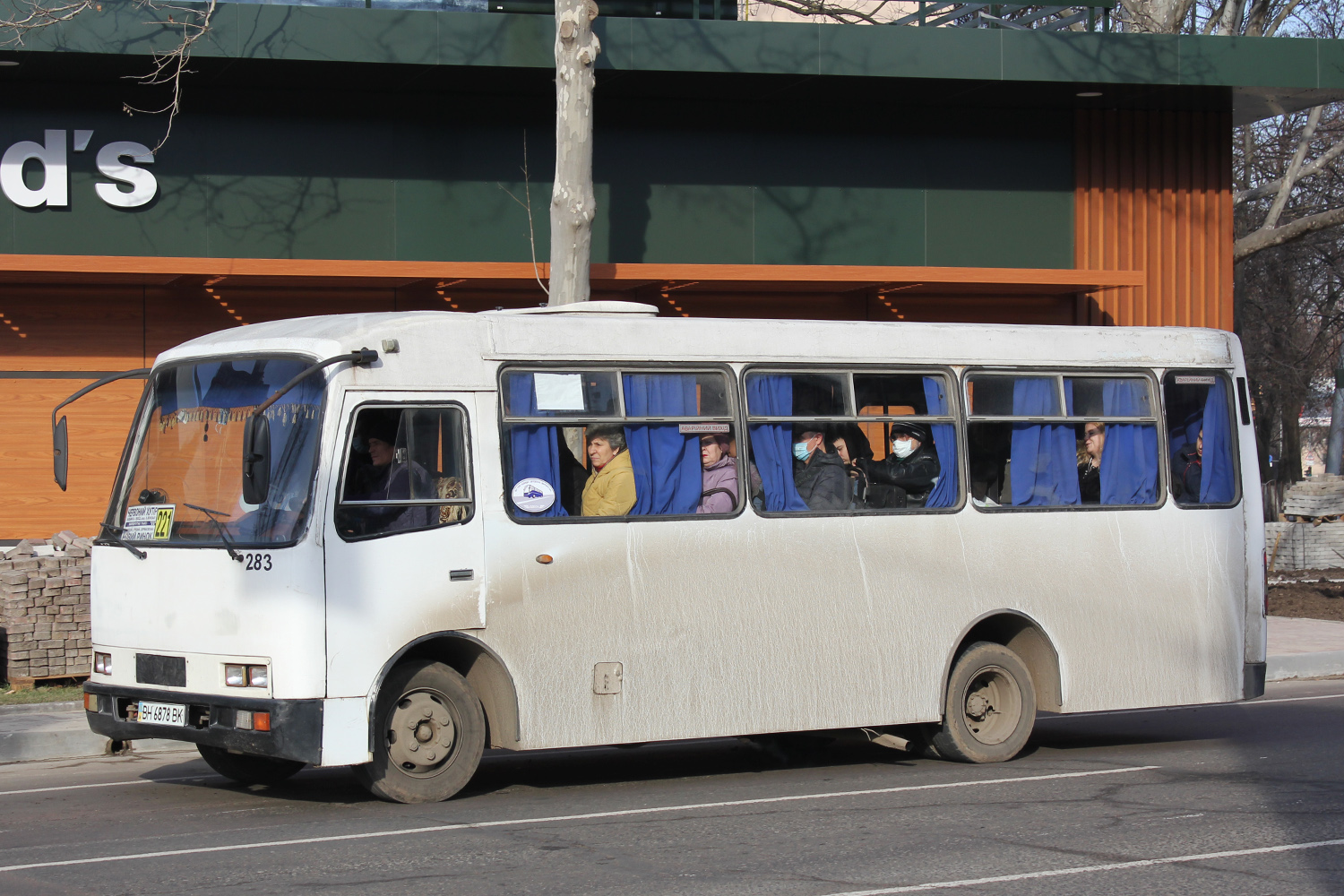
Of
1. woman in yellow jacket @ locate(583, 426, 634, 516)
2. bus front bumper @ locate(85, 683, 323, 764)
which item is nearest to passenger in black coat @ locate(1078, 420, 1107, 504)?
woman in yellow jacket @ locate(583, 426, 634, 516)

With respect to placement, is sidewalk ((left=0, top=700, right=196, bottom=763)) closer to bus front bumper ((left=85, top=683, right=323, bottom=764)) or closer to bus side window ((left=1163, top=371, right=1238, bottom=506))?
bus front bumper ((left=85, top=683, right=323, bottom=764))

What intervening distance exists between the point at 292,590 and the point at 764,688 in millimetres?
2831

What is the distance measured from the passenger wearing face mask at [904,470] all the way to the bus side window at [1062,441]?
322 millimetres

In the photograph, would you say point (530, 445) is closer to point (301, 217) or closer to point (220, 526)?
point (220, 526)

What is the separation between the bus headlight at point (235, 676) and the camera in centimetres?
818

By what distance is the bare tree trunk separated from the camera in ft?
45.0

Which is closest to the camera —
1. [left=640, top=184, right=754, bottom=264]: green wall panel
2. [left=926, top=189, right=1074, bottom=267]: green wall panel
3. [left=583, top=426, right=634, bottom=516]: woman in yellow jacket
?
[left=583, top=426, right=634, bottom=516]: woman in yellow jacket

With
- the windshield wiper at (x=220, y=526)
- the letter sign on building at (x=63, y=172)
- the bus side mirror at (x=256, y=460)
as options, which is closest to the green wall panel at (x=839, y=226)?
the letter sign on building at (x=63, y=172)

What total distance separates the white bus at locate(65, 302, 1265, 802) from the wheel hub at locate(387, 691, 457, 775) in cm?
2

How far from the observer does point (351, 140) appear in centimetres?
1705

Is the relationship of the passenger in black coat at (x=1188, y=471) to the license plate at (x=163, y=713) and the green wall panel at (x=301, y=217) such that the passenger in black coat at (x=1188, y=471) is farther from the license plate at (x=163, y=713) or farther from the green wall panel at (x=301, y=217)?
the green wall panel at (x=301, y=217)

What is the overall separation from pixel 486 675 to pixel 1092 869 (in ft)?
11.1

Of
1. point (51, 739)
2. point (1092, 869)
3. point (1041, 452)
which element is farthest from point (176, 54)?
point (1092, 869)

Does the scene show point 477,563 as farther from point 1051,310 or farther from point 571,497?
point 1051,310
